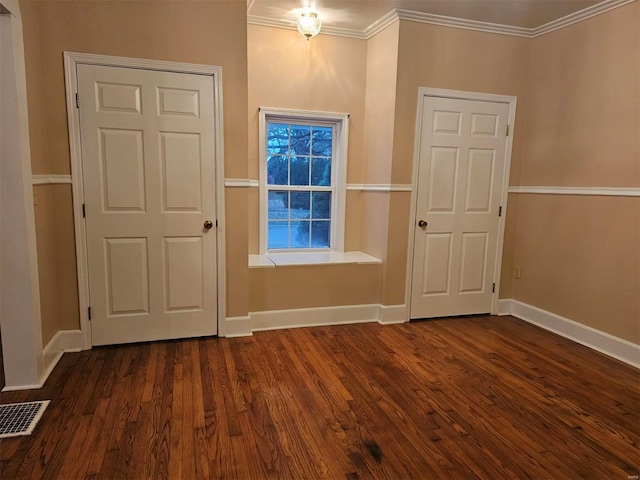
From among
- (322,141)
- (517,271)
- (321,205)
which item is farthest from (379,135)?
(517,271)

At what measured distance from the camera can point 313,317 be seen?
3.53m

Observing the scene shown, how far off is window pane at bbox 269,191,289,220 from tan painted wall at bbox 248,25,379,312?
16cm

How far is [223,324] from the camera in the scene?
3186mm

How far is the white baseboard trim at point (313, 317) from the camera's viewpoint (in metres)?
3.39

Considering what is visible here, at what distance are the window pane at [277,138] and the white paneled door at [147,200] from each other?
2.83 feet

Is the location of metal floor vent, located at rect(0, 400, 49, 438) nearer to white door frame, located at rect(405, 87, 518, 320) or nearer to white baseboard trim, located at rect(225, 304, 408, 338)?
white baseboard trim, located at rect(225, 304, 408, 338)

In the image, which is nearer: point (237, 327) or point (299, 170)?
point (237, 327)

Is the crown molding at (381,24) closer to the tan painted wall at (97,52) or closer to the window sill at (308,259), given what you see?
the tan painted wall at (97,52)

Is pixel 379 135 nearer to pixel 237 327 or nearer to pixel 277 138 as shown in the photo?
pixel 277 138

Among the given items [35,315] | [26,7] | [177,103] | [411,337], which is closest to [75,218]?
[35,315]

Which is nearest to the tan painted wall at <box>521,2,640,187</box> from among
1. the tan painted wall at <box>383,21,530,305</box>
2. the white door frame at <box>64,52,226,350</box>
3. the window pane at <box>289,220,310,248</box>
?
the tan painted wall at <box>383,21,530,305</box>

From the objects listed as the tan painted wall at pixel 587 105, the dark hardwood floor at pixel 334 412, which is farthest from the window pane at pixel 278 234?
the tan painted wall at pixel 587 105

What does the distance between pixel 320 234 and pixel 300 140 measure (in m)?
0.95

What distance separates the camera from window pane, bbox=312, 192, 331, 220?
13.0 ft
